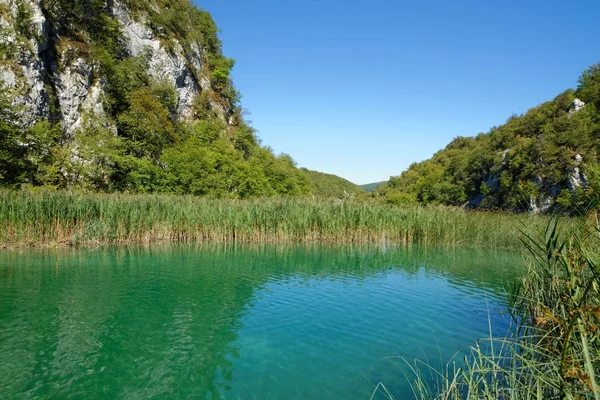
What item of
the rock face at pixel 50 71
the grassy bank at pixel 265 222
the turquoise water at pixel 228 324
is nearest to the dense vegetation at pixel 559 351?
the turquoise water at pixel 228 324

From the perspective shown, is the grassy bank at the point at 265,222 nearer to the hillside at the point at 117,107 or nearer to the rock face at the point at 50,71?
the hillside at the point at 117,107

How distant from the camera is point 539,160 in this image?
38.2m

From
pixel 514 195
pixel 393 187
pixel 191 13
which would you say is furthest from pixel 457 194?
pixel 191 13

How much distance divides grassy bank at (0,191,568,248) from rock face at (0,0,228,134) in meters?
9.97

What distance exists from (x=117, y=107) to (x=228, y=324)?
94.4 ft

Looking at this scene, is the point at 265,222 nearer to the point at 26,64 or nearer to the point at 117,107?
the point at 26,64

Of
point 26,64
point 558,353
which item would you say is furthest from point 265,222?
point 26,64

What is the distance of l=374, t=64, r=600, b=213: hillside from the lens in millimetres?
34406

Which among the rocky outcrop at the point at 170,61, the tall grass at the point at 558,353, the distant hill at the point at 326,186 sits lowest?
the tall grass at the point at 558,353

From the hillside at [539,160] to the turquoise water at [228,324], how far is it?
74.5ft

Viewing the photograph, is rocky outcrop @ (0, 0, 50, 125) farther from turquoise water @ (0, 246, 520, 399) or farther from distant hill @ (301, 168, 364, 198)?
distant hill @ (301, 168, 364, 198)

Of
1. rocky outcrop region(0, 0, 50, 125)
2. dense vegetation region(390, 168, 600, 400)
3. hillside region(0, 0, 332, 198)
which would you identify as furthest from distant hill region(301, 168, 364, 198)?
dense vegetation region(390, 168, 600, 400)

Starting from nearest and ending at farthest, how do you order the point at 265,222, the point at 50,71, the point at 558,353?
the point at 558,353 < the point at 265,222 < the point at 50,71

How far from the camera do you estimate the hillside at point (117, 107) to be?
20.9 metres
